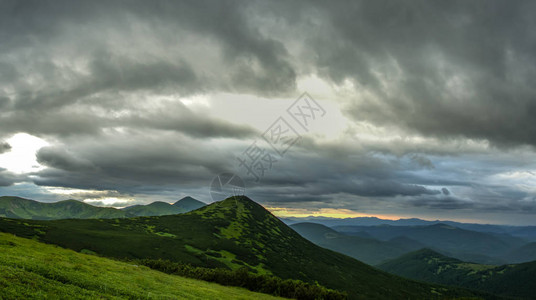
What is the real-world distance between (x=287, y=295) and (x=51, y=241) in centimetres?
12321

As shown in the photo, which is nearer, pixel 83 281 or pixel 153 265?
pixel 83 281

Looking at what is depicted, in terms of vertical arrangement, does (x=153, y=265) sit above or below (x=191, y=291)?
below

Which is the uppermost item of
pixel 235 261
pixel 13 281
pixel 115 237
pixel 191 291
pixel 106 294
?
pixel 13 281

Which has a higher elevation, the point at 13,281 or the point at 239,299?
the point at 13,281

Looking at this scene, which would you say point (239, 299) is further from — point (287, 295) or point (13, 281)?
point (13, 281)

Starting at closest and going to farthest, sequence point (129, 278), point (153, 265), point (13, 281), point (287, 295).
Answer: point (13, 281)
point (129, 278)
point (287, 295)
point (153, 265)

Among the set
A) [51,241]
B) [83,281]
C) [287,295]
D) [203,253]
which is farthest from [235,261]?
[83,281]

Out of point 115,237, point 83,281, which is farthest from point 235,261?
point 83,281

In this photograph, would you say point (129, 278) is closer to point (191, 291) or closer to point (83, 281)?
point (191, 291)

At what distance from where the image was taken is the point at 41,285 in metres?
27.1

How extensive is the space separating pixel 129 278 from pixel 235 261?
162 meters

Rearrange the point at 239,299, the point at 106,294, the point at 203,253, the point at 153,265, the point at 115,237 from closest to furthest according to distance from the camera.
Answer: the point at 106,294 → the point at 239,299 → the point at 153,265 → the point at 115,237 → the point at 203,253

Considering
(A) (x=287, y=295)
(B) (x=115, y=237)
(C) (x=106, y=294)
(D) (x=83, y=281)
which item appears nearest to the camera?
(C) (x=106, y=294)

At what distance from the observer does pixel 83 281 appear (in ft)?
110
